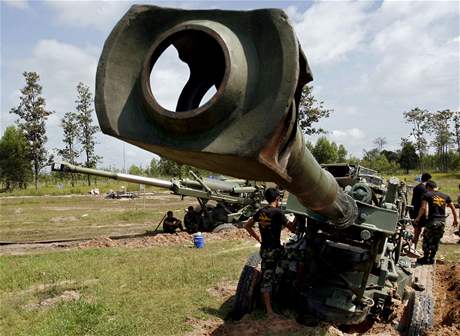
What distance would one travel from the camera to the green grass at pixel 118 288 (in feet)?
20.3

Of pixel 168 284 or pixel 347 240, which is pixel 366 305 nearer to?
pixel 347 240

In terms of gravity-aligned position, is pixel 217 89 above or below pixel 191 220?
above

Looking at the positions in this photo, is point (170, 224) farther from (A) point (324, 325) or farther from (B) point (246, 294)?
(A) point (324, 325)

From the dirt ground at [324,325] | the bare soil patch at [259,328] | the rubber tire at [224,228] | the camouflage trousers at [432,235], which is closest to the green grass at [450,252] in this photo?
the dirt ground at [324,325]

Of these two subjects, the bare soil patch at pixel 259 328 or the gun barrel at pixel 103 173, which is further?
the gun barrel at pixel 103 173

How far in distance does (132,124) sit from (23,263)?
9.02 m

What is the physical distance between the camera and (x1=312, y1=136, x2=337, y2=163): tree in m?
49.5

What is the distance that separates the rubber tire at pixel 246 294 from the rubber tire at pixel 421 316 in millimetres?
1987

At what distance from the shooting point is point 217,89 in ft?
7.01

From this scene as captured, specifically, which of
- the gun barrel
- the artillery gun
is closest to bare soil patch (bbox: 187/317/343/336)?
the gun barrel

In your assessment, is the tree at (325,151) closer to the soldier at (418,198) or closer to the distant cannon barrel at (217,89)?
the soldier at (418,198)

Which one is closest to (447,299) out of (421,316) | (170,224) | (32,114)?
(421,316)

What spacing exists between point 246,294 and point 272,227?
952 millimetres

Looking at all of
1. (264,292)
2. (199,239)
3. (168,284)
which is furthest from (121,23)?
(199,239)
